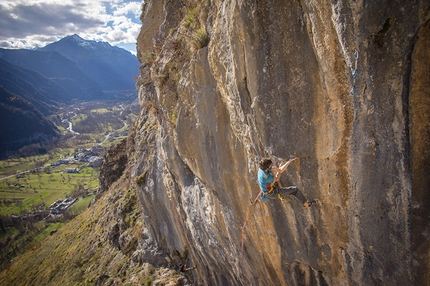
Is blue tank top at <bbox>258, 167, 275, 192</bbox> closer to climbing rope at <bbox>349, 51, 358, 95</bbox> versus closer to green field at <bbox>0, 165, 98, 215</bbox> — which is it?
climbing rope at <bbox>349, 51, 358, 95</bbox>

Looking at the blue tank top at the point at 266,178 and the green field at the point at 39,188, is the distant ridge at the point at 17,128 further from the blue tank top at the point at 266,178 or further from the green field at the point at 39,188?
the blue tank top at the point at 266,178

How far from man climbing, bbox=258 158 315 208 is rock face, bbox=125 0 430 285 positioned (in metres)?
0.23

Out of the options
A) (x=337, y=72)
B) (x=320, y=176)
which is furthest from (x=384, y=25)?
(x=320, y=176)

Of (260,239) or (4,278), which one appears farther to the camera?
(4,278)

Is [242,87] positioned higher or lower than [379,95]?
higher

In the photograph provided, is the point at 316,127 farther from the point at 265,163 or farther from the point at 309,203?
the point at 309,203

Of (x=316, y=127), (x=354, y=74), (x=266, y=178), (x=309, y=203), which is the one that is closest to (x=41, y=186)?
(x=266, y=178)

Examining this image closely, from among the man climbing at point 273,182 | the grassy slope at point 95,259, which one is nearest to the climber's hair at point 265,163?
the man climbing at point 273,182

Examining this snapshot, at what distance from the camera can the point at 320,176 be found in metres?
6.14

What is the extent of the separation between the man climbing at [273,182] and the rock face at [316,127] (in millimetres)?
232

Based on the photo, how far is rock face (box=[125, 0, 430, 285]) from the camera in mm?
4574

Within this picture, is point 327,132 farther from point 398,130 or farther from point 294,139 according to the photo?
point 398,130

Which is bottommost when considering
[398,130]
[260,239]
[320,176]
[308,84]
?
[260,239]

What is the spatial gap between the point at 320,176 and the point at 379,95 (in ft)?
7.28
